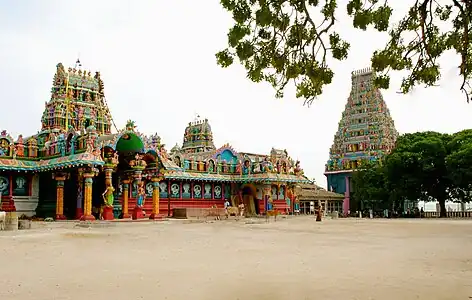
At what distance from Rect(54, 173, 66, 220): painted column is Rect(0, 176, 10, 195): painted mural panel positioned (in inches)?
108

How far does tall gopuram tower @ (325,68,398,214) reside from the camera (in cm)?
5919

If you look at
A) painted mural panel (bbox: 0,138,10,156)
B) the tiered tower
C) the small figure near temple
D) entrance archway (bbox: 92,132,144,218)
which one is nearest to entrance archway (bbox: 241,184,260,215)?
the tiered tower

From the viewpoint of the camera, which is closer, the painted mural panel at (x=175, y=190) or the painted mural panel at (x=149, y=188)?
the painted mural panel at (x=149, y=188)

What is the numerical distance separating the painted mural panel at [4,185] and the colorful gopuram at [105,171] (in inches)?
2.3

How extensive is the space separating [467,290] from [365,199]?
1790 inches

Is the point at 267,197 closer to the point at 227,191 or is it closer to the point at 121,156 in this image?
the point at 227,191

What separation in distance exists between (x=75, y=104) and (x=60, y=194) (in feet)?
29.8

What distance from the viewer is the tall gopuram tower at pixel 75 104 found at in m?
35.0

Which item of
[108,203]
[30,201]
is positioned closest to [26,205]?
[30,201]

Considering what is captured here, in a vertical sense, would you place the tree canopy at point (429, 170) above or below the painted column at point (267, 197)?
above

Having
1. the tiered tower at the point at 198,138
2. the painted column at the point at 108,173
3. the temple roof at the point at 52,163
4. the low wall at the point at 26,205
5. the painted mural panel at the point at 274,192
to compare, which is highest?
the tiered tower at the point at 198,138

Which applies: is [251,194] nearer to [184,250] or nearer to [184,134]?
[184,134]

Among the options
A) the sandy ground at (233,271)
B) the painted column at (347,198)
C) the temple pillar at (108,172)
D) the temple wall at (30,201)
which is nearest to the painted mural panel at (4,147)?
the temple wall at (30,201)

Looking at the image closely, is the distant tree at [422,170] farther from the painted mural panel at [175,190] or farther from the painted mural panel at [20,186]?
the painted mural panel at [20,186]
